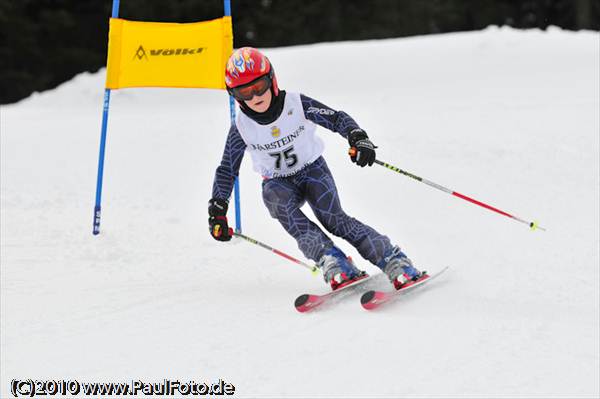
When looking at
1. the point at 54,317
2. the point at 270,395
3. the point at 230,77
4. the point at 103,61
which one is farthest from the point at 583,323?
the point at 103,61

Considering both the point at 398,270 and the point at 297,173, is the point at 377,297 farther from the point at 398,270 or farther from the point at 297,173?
the point at 297,173

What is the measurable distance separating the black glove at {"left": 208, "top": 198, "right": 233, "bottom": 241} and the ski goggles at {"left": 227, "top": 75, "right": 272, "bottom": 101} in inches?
29.2

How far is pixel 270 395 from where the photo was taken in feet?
11.7

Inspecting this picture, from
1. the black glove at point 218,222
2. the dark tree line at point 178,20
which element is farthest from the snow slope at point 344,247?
the dark tree line at point 178,20

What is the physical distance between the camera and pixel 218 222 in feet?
16.2

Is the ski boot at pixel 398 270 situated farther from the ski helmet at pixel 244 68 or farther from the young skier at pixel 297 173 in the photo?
the ski helmet at pixel 244 68

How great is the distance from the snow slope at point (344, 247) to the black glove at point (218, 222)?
450 millimetres

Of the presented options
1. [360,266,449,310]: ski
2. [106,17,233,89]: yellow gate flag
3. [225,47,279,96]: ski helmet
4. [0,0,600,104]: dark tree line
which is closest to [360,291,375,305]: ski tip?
[360,266,449,310]: ski

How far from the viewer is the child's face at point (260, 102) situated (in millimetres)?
4738

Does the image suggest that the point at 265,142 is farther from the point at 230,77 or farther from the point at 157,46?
the point at 157,46

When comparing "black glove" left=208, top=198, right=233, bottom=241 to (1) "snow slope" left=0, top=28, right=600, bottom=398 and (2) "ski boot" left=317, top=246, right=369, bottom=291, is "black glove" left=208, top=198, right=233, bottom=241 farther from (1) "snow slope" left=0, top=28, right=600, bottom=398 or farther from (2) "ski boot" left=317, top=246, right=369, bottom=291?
(2) "ski boot" left=317, top=246, right=369, bottom=291

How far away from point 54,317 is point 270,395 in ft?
6.07

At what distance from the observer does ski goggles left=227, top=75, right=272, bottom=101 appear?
4.65 metres

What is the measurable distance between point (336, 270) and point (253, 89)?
1.25 meters
